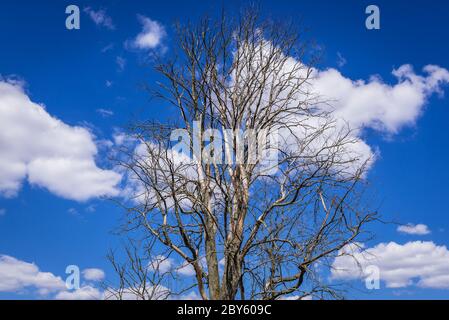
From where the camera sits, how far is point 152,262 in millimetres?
9492

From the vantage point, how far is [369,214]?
8688 millimetres

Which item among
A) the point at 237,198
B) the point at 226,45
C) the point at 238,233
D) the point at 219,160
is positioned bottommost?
the point at 238,233

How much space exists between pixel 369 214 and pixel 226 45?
465 centimetres

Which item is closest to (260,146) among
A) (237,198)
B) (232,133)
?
(232,133)

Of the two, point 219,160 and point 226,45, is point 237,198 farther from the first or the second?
point 226,45

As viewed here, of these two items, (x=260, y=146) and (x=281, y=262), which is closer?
(x=281, y=262)
